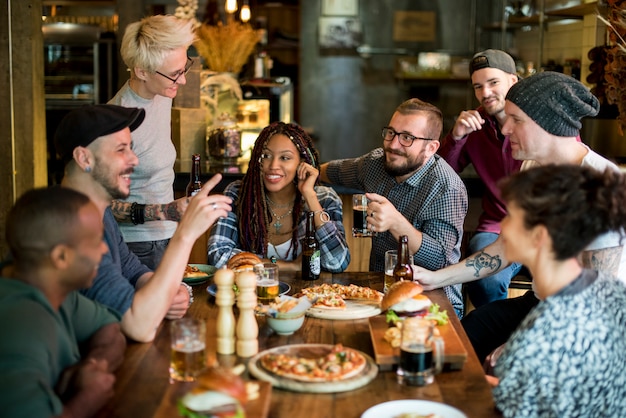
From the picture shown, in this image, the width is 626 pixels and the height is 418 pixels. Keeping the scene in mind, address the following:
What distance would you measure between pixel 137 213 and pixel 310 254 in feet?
2.62

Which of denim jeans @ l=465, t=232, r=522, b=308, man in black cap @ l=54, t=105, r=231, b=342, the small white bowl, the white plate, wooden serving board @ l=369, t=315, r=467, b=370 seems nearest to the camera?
the white plate

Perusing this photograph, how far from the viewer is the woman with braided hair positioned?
3689mm

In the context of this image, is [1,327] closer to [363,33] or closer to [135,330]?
[135,330]

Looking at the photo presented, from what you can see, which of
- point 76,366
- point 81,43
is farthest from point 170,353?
point 81,43

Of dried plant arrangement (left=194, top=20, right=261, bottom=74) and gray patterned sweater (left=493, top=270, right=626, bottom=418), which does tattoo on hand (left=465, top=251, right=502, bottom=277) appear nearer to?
gray patterned sweater (left=493, top=270, right=626, bottom=418)

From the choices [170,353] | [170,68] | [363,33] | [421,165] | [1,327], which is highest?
[363,33]

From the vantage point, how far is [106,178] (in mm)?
2684

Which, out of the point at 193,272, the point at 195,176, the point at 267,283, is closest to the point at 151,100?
the point at 195,176

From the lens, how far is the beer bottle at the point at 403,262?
3.12 metres

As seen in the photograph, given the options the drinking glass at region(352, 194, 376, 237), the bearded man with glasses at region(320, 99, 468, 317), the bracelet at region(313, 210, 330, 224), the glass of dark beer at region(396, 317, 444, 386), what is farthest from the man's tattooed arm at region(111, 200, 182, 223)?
the glass of dark beer at region(396, 317, 444, 386)

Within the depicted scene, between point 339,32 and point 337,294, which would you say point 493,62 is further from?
point 339,32

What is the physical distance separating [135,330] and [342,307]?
0.74 m

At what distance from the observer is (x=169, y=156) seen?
4070mm

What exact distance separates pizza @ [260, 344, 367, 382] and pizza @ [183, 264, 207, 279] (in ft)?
3.31
